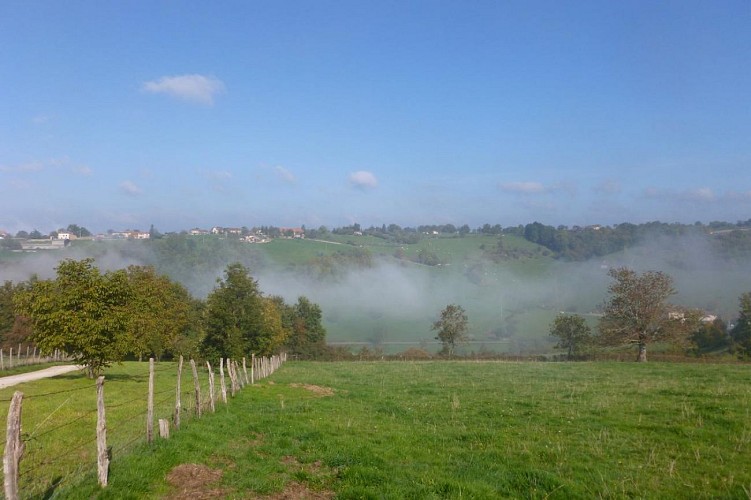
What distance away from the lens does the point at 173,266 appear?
182375 millimetres

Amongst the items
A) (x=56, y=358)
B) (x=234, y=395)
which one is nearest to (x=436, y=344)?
(x=56, y=358)

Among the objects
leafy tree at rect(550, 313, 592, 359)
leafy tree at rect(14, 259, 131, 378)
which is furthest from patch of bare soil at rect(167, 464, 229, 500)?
leafy tree at rect(550, 313, 592, 359)

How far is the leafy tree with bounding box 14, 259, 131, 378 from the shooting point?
90.6ft

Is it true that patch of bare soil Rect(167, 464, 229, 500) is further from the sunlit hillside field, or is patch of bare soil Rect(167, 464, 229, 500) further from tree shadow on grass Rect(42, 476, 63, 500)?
tree shadow on grass Rect(42, 476, 63, 500)

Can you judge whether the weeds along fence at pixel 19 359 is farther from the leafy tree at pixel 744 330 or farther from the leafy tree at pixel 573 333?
the leafy tree at pixel 744 330

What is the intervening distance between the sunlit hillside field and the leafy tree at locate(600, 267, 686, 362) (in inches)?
1359

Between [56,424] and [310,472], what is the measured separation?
483 inches

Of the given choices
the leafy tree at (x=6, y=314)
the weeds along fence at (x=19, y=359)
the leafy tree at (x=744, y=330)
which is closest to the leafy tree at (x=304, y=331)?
the weeds along fence at (x=19, y=359)

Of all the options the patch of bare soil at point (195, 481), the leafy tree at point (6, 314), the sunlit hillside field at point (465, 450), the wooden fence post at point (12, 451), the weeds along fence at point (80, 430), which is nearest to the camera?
the wooden fence post at point (12, 451)

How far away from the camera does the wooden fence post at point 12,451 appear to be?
7.09 metres

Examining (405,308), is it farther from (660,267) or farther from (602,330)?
(602,330)

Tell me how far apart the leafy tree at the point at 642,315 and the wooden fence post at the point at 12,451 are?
54905mm

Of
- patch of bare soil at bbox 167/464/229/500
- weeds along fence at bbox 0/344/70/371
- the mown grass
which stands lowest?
weeds along fence at bbox 0/344/70/371

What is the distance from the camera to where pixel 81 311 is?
91.9 feet
